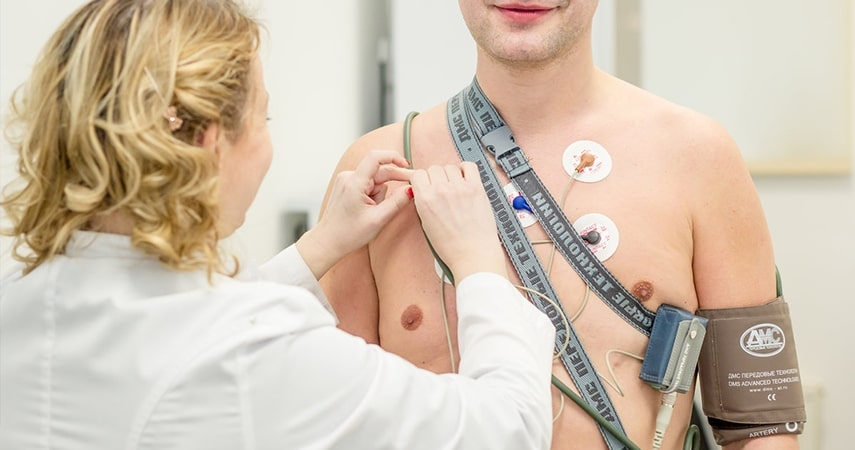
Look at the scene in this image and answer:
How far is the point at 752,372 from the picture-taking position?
4.71 feet

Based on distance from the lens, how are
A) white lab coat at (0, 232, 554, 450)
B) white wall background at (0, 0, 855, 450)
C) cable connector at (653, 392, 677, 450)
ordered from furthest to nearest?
white wall background at (0, 0, 855, 450)
cable connector at (653, 392, 677, 450)
white lab coat at (0, 232, 554, 450)

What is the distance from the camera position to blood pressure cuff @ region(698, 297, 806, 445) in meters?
1.43

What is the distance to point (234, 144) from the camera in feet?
3.61

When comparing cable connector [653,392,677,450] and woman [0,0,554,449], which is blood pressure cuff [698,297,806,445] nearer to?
cable connector [653,392,677,450]

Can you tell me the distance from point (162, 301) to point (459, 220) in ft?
1.51

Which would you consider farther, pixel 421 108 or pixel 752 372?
pixel 421 108

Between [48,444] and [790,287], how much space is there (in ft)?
8.38

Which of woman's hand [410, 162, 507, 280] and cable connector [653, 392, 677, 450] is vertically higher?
woman's hand [410, 162, 507, 280]

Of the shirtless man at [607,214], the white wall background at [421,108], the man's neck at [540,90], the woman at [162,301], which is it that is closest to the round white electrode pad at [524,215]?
the shirtless man at [607,214]

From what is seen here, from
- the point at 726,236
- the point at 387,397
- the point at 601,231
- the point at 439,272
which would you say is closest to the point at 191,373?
the point at 387,397

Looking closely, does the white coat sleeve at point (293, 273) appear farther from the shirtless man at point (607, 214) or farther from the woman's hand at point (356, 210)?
the shirtless man at point (607, 214)

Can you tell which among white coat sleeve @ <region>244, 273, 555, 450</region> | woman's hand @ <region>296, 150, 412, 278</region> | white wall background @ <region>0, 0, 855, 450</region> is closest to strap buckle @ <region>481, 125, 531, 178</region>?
woman's hand @ <region>296, 150, 412, 278</region>

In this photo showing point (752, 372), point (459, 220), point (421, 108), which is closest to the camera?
point (459, 220)

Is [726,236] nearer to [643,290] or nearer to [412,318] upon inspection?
[643,290]
